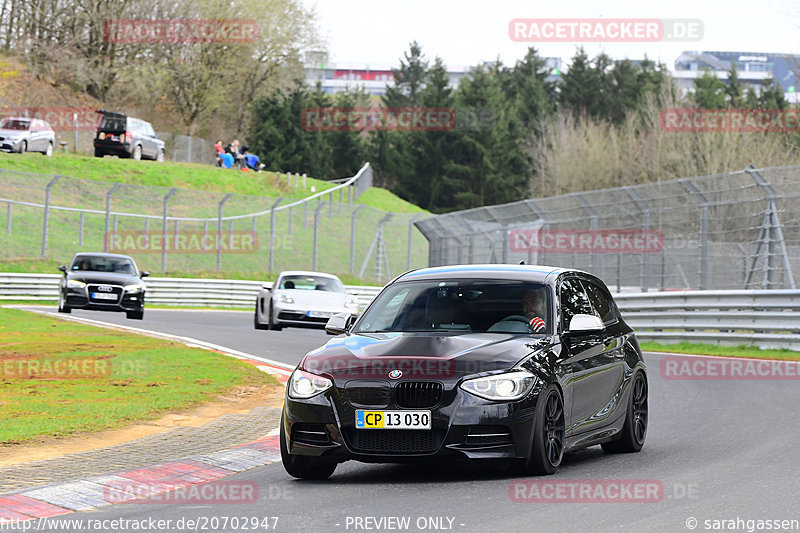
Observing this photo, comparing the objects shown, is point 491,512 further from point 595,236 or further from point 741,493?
point 595,236

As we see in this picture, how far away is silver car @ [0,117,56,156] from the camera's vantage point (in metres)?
53.7

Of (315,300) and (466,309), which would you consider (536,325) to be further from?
(315,300)

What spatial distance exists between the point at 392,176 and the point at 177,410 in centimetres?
8561

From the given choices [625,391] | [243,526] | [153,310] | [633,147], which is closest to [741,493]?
[625,391]

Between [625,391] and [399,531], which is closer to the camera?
[399,531]

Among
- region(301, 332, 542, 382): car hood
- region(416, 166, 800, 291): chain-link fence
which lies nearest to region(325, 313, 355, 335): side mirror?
region(301, 332, 542, 382): car hood

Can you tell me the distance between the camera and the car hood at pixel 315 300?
2527 cm

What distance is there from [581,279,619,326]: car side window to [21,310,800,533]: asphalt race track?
1.07 metres

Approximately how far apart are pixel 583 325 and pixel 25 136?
4906 centimetres

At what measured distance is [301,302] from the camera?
25406 mm

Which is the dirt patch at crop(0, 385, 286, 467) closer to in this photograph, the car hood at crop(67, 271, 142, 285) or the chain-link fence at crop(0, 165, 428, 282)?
the car hood at crop(67, 271, 142, 285)

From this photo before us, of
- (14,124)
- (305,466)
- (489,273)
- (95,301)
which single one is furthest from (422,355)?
(14,124)

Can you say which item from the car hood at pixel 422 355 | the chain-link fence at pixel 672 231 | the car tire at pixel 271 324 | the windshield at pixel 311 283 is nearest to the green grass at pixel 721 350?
the chain-link fence at pixel 672 231

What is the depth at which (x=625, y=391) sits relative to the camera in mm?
9797
